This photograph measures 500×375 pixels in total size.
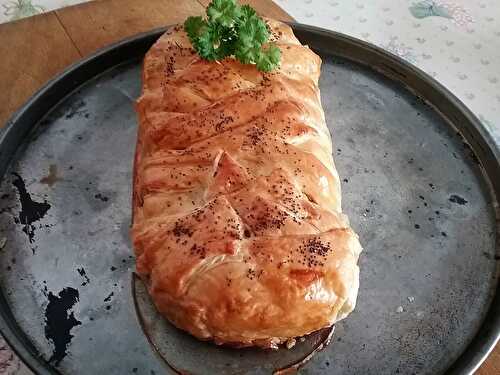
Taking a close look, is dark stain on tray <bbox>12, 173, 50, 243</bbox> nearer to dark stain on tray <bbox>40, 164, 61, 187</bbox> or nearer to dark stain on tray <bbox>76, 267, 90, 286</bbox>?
dark stain on tray <bbox>40, 164, 61, 187</bbox>

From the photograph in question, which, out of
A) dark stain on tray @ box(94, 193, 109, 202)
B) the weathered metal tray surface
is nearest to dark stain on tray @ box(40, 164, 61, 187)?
the weathered metal tray surface

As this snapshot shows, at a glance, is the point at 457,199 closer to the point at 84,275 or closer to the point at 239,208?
the point at 239,208

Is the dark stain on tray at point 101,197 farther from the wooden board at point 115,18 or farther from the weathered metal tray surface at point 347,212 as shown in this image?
the wooden board at point 115,18

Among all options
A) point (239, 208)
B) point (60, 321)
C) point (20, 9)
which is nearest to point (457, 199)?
point (239, 208)

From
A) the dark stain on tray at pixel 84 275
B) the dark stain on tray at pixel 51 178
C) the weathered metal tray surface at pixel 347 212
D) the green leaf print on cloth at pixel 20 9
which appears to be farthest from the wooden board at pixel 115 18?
the dark stain on tray at pixel 84 275

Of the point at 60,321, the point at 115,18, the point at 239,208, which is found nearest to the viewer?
the point at 239,208

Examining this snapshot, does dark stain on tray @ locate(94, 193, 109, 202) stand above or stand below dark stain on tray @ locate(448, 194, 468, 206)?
above
